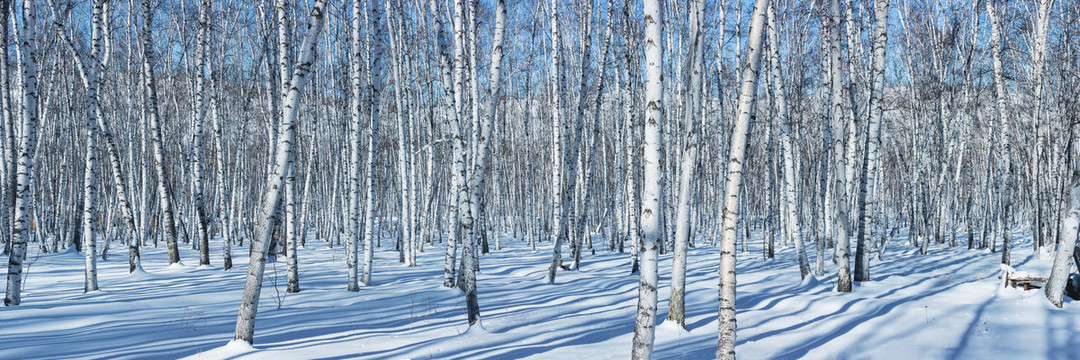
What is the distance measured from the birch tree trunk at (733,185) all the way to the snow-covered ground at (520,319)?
1092mm

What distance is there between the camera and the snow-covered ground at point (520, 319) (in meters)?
5.06

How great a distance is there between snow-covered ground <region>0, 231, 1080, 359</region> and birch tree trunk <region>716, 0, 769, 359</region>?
1092 mm

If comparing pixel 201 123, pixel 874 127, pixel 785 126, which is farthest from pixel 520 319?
pixel 201 123

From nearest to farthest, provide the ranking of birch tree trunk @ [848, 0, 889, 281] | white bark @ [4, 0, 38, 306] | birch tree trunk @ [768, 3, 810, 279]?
white bark @ [4, 0, 38, 306] < birch tree trunk @ [848, 0, 889, 281] < birch tree trunk @ [768, 3, 810, 279]

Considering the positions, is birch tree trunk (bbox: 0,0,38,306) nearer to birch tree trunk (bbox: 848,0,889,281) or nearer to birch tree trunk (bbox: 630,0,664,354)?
birch tree trunk (bbox: 630,0,664,354)

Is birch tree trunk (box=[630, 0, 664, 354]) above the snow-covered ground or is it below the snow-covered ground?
above

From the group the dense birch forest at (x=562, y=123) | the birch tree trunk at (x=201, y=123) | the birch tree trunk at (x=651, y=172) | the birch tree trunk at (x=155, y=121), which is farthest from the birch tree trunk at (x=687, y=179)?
the birch tree trunk at (x=155, y=121)

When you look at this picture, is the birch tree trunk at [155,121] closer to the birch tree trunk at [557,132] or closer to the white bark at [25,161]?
the white bark at [25,161]

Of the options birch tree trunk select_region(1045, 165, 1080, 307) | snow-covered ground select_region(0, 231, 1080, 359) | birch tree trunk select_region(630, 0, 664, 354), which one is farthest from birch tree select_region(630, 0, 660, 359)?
birch tree trunk select_region(1045, 165, 1080, 307)

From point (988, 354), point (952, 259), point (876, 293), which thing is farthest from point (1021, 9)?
point (988, 354)

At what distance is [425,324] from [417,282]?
3825 millimetres

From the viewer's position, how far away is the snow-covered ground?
5.06 meters

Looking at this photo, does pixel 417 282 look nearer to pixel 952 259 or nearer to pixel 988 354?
pixel 988 354

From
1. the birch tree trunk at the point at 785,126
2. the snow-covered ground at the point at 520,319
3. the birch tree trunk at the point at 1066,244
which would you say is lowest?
the snow-covered ground at the point at 520,319
